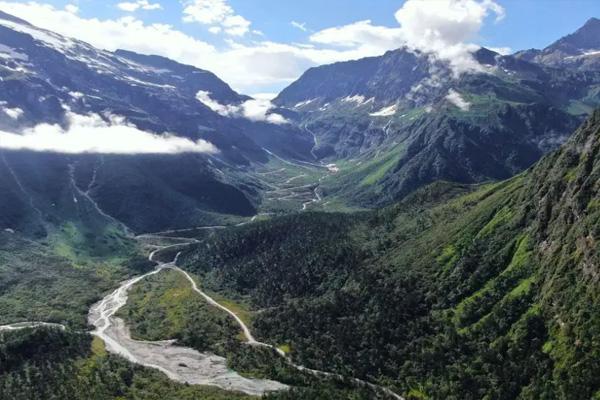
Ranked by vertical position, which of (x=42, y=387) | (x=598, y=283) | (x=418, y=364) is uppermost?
(x=598, y=283)

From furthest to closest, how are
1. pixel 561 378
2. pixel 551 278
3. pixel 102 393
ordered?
pixel 551 278, pixel 102 393, pixel 561 378

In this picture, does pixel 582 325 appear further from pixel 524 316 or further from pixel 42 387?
pixel 42 387

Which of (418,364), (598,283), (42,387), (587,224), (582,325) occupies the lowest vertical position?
(42,387)

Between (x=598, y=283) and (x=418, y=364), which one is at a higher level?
(x=598, y=283)

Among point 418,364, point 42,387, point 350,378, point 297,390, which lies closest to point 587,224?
point 418,364

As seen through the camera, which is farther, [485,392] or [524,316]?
[524,316]

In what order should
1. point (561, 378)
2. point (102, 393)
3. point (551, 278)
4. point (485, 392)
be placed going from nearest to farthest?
point (561, 378) → point (485, 392) → point (102, 393) → point (551, 278)

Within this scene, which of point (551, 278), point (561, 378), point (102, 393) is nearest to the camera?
point (561, 378)

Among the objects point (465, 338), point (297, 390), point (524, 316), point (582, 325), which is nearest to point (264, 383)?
point (297, 390)

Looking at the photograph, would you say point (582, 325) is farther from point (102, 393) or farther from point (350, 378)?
point (102, 393)
